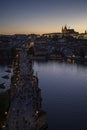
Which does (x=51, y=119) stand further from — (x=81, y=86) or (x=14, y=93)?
(x=81, y=86)

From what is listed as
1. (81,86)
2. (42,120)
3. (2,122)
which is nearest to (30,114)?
(42,120)

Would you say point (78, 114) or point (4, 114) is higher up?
point (4, 114)

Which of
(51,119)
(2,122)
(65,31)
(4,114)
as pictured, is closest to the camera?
(2,122)

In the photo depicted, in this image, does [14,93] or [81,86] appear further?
[81,86]

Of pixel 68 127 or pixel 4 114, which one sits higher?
pixel 4 114

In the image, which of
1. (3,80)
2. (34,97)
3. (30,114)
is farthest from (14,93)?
(3,80)

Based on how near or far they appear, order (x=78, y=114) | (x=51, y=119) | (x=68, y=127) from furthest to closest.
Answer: (x=78, y=114), (x=51, y=119), (x=68, y=127)

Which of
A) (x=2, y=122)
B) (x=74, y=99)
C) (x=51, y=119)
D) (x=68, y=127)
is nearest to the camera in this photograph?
(x=2, y=122)

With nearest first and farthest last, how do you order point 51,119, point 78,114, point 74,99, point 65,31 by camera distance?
1. point 51,119
2. point 78,114
3. point 74,99
4. point 65,31

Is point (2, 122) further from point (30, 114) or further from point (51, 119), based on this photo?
point (51, 119)
